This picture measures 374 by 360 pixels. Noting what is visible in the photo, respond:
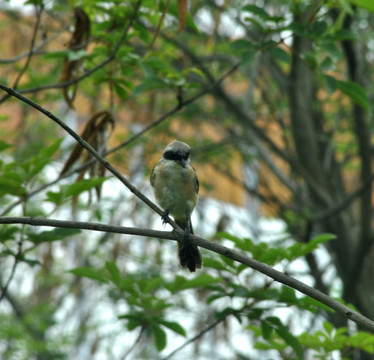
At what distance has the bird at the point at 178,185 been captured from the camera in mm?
3990

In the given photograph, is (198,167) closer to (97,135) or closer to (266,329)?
(97,135)

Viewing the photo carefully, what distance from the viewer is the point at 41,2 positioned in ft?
12.0

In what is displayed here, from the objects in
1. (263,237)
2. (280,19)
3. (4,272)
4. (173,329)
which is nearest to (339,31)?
(280,19)

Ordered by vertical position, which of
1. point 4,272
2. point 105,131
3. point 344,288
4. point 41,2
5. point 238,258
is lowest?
point 238,258

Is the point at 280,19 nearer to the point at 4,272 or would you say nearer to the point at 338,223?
the point at 338,223

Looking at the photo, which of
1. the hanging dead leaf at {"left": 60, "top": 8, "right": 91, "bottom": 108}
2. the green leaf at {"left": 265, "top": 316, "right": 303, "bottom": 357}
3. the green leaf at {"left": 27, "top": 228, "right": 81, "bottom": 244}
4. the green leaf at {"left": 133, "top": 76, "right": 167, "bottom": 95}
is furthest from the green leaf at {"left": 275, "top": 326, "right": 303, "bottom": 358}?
the hanging dead leaf at {"left": 60, "top": 8, "right": 91, "bottom": 108}

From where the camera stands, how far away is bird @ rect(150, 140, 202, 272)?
399 cm

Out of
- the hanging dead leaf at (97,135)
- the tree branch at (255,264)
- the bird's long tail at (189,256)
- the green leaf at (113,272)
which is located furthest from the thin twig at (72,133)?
the bird's long tail at (189,256)

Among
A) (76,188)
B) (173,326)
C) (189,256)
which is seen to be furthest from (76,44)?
(173,326)

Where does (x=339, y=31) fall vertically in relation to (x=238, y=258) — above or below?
above

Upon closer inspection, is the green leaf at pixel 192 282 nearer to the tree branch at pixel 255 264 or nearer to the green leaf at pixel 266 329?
the green leaf at pixel 266 329

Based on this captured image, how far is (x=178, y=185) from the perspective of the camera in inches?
162

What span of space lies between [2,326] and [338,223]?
4.52 m

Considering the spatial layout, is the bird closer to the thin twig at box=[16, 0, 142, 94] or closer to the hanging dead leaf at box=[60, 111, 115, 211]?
the hanging dead leaf at box=[60, 111, 115, 211]
